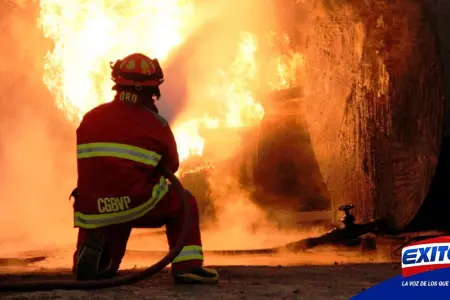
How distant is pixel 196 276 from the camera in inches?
180

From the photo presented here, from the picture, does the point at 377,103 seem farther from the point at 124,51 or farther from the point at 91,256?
the point at 124,51

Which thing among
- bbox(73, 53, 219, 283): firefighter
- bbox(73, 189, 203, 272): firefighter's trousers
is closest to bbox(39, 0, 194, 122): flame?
bbox(73, 53, 219, 283): firefighter

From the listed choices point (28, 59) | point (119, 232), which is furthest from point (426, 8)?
point (28, 59)

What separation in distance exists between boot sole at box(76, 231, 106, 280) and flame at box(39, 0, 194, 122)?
8796 mm

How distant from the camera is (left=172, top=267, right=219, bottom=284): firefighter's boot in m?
4.57

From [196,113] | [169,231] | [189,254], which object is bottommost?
[189,254]

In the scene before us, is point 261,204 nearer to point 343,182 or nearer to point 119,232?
Answer: point 343,182

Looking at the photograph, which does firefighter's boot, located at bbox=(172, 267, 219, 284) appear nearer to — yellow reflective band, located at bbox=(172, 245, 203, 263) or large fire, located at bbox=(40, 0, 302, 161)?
yellow reflective band, located at bbox=(172, 245, 203, 263)

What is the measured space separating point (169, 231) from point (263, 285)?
0.67m

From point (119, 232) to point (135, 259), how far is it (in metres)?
2.78

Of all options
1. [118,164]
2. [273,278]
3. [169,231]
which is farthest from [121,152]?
[273,278]

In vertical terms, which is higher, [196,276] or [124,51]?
[124,51]

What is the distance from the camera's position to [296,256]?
7.11m

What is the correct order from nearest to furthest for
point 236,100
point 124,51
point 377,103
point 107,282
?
1. point 107,282
2. point 377,103
3. point 124,51
4. point 236,100
